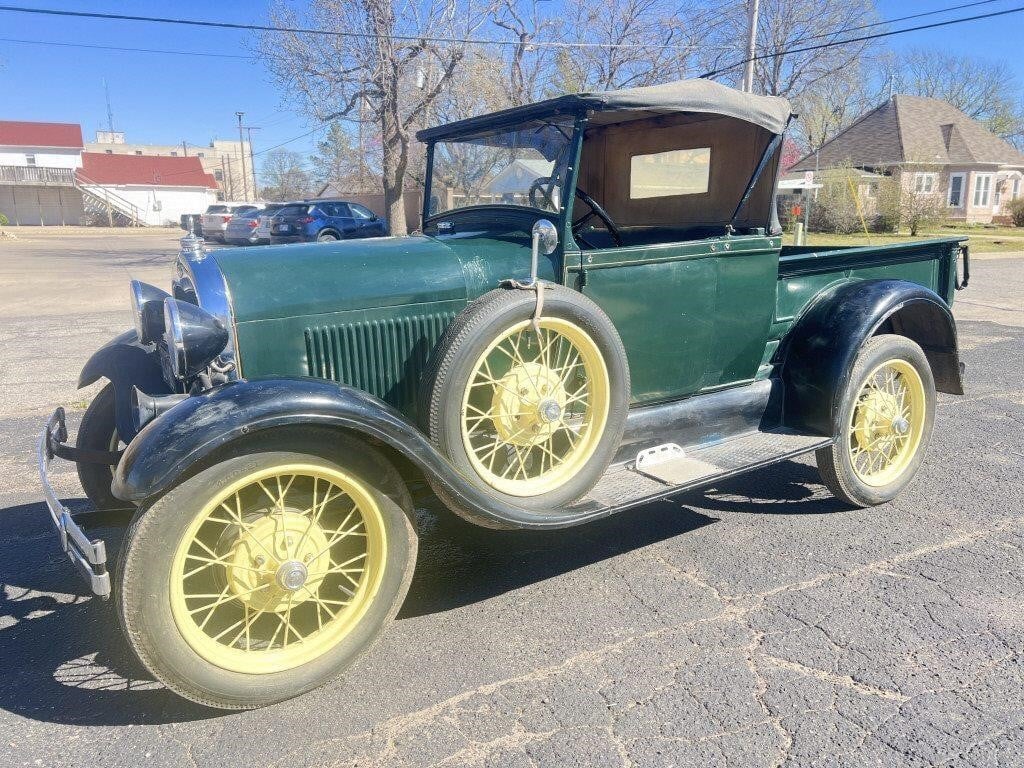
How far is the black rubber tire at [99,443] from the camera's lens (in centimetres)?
323

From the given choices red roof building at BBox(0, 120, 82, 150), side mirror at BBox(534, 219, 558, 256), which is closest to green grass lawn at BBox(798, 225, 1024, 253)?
side mirror at BBox(534, 219, 558, 256)

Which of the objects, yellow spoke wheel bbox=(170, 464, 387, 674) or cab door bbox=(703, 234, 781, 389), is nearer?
yellow spoke wheel bbox=(170, 464, 387, 674)

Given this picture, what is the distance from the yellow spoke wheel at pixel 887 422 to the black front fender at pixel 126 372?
3130 mm

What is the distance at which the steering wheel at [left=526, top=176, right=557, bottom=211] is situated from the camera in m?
3.14

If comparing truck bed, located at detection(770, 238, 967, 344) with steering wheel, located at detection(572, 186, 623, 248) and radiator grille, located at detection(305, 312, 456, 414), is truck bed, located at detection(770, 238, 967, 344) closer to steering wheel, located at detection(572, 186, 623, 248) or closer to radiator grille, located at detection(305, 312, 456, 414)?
steering wheel, located at detection(572, 186, 623, 248)

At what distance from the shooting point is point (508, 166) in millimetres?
3781

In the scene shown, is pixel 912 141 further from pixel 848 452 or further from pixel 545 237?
pixel 545 237

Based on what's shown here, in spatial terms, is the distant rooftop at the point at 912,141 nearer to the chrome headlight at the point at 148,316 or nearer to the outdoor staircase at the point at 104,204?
the chrome headlight at the point at 148,316

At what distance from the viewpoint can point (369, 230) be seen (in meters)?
20.5

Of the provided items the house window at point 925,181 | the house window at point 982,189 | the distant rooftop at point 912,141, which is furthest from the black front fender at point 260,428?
the house window at point 982,189

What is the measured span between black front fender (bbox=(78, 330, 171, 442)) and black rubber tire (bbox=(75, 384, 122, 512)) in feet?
0.46

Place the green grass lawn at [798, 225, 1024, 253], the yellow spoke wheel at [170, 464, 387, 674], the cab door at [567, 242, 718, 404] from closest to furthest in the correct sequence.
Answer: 1. the yellow spoke wheel at [170, 464, 387, 674]
2. the cab door at [567, 242, 718, 404]
3. the green grass lawn at [798, 225, 1024, 253]

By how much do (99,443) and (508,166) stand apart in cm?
230

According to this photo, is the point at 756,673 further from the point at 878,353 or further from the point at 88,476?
the point at 88,476
